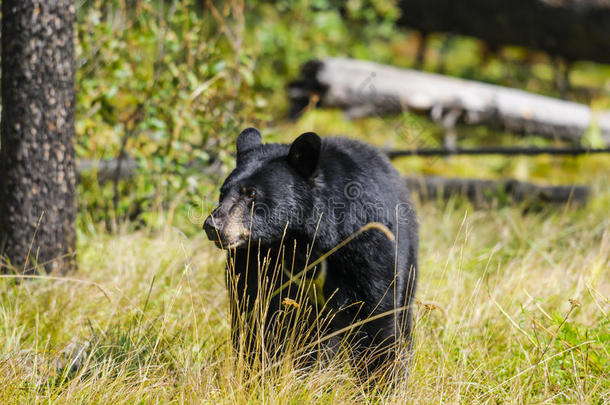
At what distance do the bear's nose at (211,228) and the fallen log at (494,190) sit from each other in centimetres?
338

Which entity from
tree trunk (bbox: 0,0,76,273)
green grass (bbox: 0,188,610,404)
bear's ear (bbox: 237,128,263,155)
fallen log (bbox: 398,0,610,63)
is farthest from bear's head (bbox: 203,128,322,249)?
fallen log (bbox: 398,0,610,63)

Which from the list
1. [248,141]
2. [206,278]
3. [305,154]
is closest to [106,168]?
[206,278]

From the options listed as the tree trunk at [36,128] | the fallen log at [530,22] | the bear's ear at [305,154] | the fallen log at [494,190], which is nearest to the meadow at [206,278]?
the fallen log at [494,190]

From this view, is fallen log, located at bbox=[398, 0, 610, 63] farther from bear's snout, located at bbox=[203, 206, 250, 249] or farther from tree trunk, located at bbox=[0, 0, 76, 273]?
bear's snout, located at bbox=[203, 206, 250, 249]

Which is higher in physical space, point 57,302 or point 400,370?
point 57,302

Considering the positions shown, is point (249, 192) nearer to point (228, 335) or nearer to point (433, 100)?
point (228, 335)

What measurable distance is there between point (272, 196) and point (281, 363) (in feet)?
2.16

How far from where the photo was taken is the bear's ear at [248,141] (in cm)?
263

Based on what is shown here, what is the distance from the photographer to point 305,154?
7.95 ft

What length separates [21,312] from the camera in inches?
119

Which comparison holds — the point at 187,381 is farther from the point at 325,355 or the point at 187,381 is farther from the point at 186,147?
the point at 186,147

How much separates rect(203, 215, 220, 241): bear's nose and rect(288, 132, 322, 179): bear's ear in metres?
0.41

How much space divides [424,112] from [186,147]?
3437mm

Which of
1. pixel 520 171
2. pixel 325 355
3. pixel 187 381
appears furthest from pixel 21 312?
pixel 520 171
